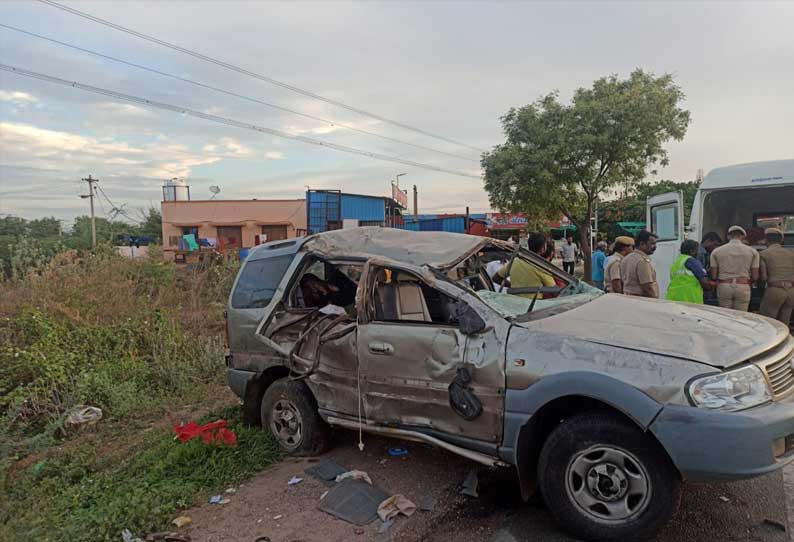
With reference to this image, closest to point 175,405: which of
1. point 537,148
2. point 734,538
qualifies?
point 734,538

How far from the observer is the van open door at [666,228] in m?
8.45

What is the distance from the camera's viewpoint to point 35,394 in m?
6.35

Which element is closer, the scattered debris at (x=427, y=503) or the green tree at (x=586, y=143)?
the scattered debris at (x=427, y=503)

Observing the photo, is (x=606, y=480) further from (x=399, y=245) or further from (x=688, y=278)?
(x=688, y=278)

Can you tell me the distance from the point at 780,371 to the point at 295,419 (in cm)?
359

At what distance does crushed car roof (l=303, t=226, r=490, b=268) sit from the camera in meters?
4.01

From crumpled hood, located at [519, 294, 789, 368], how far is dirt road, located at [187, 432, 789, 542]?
107cm

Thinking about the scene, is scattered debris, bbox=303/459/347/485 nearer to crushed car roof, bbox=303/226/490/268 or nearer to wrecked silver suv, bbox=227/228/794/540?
wrecked silver suv, bbox=227/228/794/540

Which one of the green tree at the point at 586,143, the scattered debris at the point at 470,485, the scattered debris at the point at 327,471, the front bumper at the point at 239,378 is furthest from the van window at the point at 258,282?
the green tree at the point at 586,143

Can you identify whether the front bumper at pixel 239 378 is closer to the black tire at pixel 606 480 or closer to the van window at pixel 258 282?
the van window at pixel 258 282

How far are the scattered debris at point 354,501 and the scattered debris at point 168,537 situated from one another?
0.90m

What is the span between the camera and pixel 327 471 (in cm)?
420

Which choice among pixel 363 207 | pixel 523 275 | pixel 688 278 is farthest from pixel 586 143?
pixel 363 207

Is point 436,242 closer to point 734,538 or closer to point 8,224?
point 734,538
